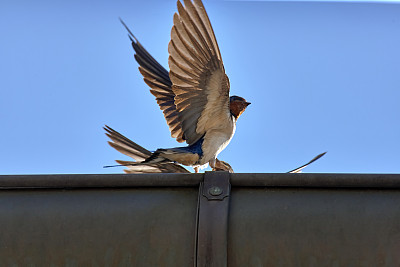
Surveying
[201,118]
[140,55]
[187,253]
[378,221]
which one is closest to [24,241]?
[187,253]

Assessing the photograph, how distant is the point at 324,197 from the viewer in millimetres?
1330

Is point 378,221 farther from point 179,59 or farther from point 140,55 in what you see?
point 140,55

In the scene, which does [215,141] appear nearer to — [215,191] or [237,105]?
[237,105]

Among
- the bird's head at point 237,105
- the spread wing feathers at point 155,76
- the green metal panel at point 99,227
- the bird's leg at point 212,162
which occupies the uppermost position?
the spread wing feathers at point 155,76

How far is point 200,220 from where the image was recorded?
129cm

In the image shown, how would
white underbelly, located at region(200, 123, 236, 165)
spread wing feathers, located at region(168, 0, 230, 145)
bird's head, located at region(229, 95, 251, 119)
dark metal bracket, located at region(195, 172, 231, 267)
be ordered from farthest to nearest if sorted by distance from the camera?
1. bird's head, located at region(229, 95, 251, 119)
2. white underbelly, located at region(200, 123, 236, 165)
3. spread wing feathers, located at region(168, 0, 230, 145)
4. dark metal bracket, located at region(195, 172, 231, 267)

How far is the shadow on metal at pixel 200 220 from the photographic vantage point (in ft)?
4.15

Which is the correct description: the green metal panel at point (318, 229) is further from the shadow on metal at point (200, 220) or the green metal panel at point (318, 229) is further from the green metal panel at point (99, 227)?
the green metal panel at point (99, 227)

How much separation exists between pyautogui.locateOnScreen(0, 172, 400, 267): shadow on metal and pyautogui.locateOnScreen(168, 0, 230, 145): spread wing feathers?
146cm

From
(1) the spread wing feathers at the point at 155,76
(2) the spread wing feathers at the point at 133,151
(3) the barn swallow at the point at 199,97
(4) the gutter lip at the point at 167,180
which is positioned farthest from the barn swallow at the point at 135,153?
(4) the gutter lip at the point at 167,180

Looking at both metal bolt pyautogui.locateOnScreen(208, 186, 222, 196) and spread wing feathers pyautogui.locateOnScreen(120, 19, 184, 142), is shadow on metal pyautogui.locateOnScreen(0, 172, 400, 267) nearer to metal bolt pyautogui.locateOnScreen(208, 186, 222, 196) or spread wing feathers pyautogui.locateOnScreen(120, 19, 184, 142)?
metal bolt pyautogui.locateOnScreen(208, 186, 222, 196)

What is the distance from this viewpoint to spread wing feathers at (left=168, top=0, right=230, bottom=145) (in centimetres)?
274

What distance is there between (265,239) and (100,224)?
0.40 meters

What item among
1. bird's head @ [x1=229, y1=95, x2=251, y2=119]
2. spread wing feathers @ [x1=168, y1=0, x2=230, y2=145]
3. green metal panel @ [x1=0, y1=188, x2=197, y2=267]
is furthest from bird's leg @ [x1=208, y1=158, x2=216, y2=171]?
green metal panel @ [x1=0, y1=188, x2=197, y2=267]
